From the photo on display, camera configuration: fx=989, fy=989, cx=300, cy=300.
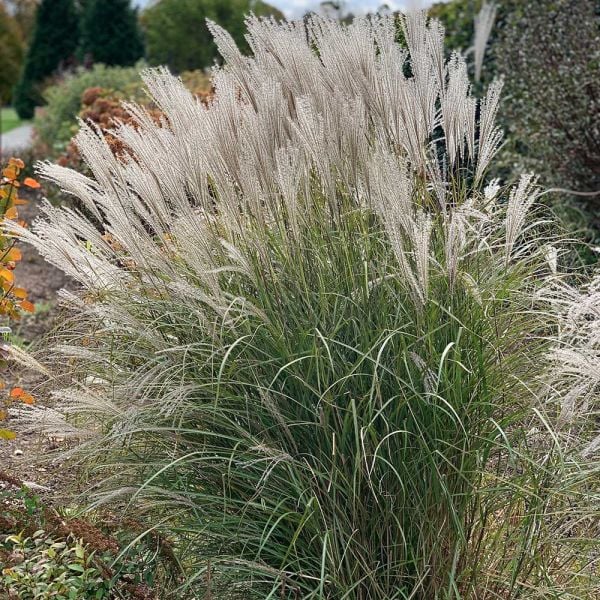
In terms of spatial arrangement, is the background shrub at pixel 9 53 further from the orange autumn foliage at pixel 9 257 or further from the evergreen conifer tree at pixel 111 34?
the orange autumn foliage at pixel 9 257

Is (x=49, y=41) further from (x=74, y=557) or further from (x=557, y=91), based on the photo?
(x=74, y=557)

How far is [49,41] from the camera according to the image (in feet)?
85.4

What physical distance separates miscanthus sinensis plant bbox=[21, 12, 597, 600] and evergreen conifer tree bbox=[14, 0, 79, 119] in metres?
24.2

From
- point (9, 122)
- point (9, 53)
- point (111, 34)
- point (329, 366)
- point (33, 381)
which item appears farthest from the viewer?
point (9, 53)

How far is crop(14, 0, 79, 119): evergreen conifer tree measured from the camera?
26.0 metres

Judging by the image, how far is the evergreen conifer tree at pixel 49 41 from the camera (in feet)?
85.2

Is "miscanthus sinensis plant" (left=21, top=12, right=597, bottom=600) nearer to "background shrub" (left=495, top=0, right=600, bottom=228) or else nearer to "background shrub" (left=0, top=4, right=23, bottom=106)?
"background shrub" (left=495, top=0, right=600, bottom=228)

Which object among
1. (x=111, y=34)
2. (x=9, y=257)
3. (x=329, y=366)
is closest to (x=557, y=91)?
(x=9, y=257)

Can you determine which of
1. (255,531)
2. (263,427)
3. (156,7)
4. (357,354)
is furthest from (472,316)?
(156,7)

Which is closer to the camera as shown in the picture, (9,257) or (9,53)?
(9,257)

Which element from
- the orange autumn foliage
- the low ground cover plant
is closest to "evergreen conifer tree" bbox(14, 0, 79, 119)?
the orange autumn foliage

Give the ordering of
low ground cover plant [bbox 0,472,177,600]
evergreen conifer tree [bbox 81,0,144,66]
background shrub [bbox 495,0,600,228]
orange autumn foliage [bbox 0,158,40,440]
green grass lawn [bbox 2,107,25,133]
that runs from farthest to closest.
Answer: green grass lawn [bbox 2,107,25,133], evergreen conifer tree [bbox 81,0,144,66], background shrub [bbox 495,0,600,228], orange autumn foliage [bbox 0,158,40,440], low ground cover plant [bbox 0,472,177,600]

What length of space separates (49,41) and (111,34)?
22.4ft

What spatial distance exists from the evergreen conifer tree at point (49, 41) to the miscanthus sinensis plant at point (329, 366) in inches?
951
